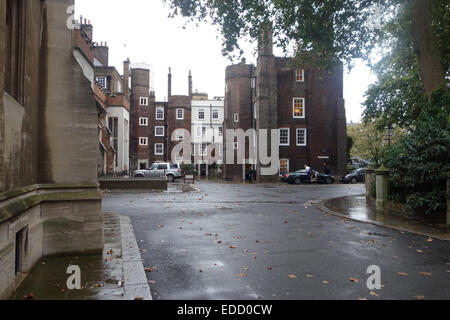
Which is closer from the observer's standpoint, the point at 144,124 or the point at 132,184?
the point at 132,184

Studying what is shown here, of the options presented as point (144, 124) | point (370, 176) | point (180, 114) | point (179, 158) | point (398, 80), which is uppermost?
point (180, 114)

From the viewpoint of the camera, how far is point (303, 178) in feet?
122

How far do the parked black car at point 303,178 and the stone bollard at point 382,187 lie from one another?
2288 centimetres

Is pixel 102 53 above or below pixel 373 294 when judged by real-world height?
above

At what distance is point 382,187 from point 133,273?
11.3m

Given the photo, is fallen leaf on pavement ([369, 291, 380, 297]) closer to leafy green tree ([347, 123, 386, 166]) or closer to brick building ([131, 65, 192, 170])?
leafy green tree ([347, 123, 386, 166])

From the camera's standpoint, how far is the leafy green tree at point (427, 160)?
11.2 meters

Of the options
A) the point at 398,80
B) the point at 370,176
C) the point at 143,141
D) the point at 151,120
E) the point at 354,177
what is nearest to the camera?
the point at 370,176

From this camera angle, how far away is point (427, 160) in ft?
38.5

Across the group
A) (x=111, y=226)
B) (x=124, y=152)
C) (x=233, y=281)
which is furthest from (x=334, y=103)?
(x=233, y=281)

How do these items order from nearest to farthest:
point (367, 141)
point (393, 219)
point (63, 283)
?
point (63, 283)
point (393, 219)
point (367, 141)

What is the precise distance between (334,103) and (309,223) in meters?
35.3

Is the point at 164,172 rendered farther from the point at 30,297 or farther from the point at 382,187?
the point at 30,297

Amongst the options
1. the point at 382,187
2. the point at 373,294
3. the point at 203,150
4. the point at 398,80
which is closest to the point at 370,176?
the point at 382,187
